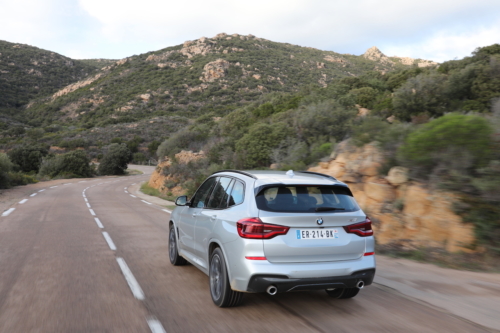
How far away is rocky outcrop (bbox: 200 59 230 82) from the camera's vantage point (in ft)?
247

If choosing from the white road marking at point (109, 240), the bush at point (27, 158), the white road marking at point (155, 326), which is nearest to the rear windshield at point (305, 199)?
the white road marking at point (155, 326)

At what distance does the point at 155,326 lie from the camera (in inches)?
159

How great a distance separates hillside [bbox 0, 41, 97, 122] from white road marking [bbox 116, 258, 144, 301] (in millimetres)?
83453

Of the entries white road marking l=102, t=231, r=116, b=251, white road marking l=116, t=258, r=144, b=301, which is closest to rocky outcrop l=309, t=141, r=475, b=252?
white road marking l=116, t=258, r=144, b=301

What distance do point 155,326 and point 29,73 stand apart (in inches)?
4145

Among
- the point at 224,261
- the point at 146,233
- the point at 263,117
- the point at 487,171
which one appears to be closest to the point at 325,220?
the point at 224,261

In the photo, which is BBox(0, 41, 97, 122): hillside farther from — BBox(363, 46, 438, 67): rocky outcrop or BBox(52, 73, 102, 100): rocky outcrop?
BBox(363, 46, 438, 67): rocky outcrop

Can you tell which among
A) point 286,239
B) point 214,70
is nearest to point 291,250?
point 286,239

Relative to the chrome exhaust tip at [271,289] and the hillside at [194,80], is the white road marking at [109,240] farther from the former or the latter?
the hillside at [194,80]

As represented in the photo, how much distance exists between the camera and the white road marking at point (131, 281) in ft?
16.7

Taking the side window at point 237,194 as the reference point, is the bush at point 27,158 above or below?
below

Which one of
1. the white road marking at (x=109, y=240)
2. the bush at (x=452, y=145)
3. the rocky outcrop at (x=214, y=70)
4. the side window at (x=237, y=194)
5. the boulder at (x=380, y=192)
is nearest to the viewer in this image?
the side window at (x=237, y=194)

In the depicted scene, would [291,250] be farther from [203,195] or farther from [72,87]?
[72,87]

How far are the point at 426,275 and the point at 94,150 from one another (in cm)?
5726
